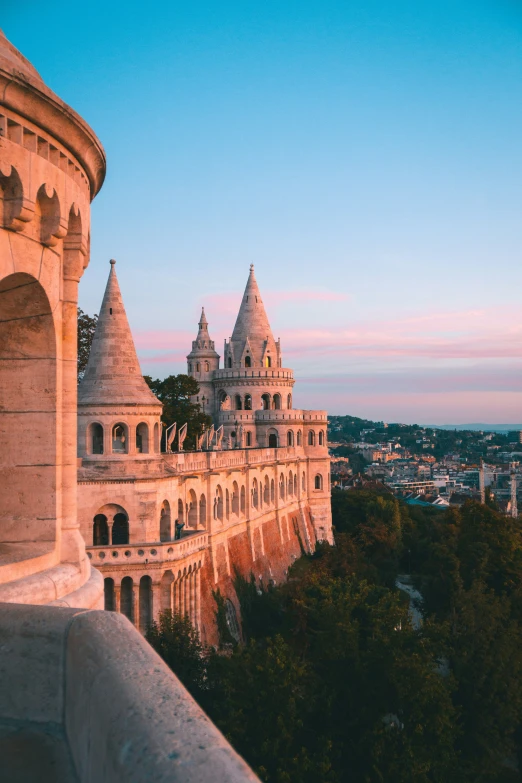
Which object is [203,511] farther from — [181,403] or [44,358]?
[44,358]

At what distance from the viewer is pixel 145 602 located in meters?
22.7

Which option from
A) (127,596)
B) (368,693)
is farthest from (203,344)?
(368,693)

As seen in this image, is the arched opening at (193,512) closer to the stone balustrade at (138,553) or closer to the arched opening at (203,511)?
the arched opening at (203,511)

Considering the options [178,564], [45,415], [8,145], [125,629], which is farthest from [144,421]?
[125,629]

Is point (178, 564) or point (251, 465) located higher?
point (251, 465)

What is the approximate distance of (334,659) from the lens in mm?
17594

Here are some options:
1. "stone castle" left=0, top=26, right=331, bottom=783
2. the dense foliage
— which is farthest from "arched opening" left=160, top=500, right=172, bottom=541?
"stone castle" left=0, top=26, right=331, bottom=783

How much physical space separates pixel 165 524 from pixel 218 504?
19.7ft

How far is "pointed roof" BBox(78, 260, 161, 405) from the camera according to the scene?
942 inches

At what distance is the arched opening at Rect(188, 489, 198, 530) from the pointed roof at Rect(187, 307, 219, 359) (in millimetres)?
25103

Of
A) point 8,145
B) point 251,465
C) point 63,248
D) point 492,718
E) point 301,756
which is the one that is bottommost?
point 492,718

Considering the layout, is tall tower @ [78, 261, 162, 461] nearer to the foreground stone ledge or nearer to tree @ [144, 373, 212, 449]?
tree @ [144, 373, 212, 449]

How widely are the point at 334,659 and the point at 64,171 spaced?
13626 millimetres

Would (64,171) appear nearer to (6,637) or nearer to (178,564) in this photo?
(6,637)
